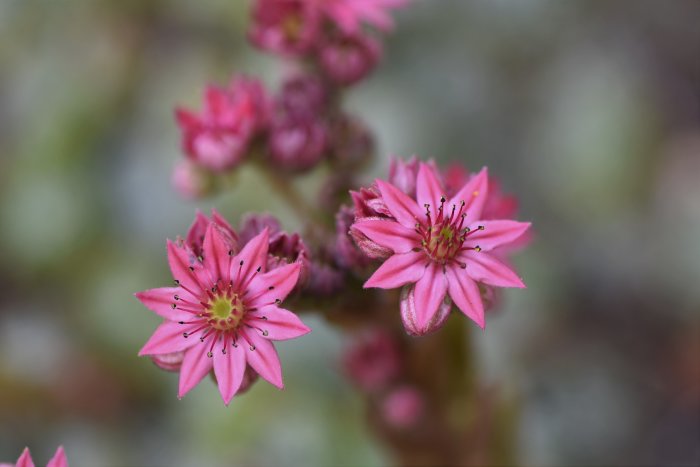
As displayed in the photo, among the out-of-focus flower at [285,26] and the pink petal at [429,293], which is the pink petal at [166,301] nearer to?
the pink petal at [429,293]

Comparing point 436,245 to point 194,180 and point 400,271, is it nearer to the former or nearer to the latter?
point 400,271

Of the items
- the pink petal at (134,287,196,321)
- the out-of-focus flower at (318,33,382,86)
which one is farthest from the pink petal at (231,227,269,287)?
the out-of-focus flower at (318,33,382,86)

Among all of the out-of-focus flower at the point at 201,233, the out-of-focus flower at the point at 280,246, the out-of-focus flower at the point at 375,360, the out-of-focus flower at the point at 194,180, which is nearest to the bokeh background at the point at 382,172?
the out-of-focus flower at the point at 375,360

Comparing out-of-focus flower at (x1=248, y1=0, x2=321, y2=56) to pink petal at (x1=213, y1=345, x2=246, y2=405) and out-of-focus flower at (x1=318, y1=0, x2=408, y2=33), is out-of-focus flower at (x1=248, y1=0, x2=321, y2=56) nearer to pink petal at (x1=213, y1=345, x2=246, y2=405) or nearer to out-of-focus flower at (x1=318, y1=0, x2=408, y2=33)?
out-of-focus flower at (x1=318, y1=0, x2=408, y2=33)

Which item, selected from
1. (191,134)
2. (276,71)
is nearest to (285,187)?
(191,134)

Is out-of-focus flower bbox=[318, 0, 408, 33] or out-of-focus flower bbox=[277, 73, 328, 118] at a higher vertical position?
out-of-focus flower bbox=[318, 0, 408, 33]

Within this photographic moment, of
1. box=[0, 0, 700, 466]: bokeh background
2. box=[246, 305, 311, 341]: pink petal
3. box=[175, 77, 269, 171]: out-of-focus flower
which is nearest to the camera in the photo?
box=[246, 305, 311, 341]: pink petal
